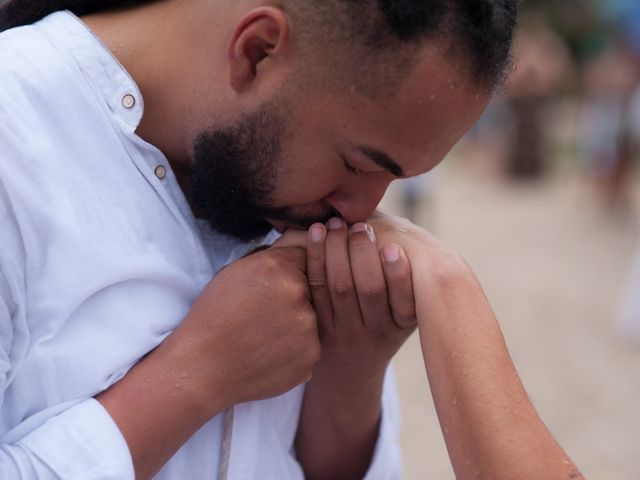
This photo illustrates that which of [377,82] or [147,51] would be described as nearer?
[377,82]

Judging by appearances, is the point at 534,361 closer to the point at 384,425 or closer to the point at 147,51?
the point at 384,425

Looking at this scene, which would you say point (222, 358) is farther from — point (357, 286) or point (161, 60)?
point (161, 60)

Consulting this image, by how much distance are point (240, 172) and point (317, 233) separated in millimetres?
185

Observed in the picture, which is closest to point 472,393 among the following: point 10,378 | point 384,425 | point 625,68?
point 384,425

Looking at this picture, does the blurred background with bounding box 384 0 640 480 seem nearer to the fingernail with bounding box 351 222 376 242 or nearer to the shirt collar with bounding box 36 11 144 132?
the fingernail with bounding box 351 222 376 242

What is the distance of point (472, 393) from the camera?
1.59 meters

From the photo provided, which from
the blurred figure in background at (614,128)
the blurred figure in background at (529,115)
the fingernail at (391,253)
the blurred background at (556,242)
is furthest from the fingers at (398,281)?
the blurred figure in background at (529,115)

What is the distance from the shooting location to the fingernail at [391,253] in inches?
68.6

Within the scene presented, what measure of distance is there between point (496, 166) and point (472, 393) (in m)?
12.7

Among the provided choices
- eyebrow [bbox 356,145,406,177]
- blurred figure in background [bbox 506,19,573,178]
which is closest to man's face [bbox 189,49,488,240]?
eyebrow [bbox 356,145,406,177]

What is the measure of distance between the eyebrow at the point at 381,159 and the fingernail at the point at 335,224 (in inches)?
5.9

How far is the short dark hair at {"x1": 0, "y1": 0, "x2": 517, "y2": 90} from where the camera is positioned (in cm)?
155

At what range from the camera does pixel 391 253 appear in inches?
68.8

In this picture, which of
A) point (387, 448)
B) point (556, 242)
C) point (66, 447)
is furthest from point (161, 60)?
point (556, 242)
